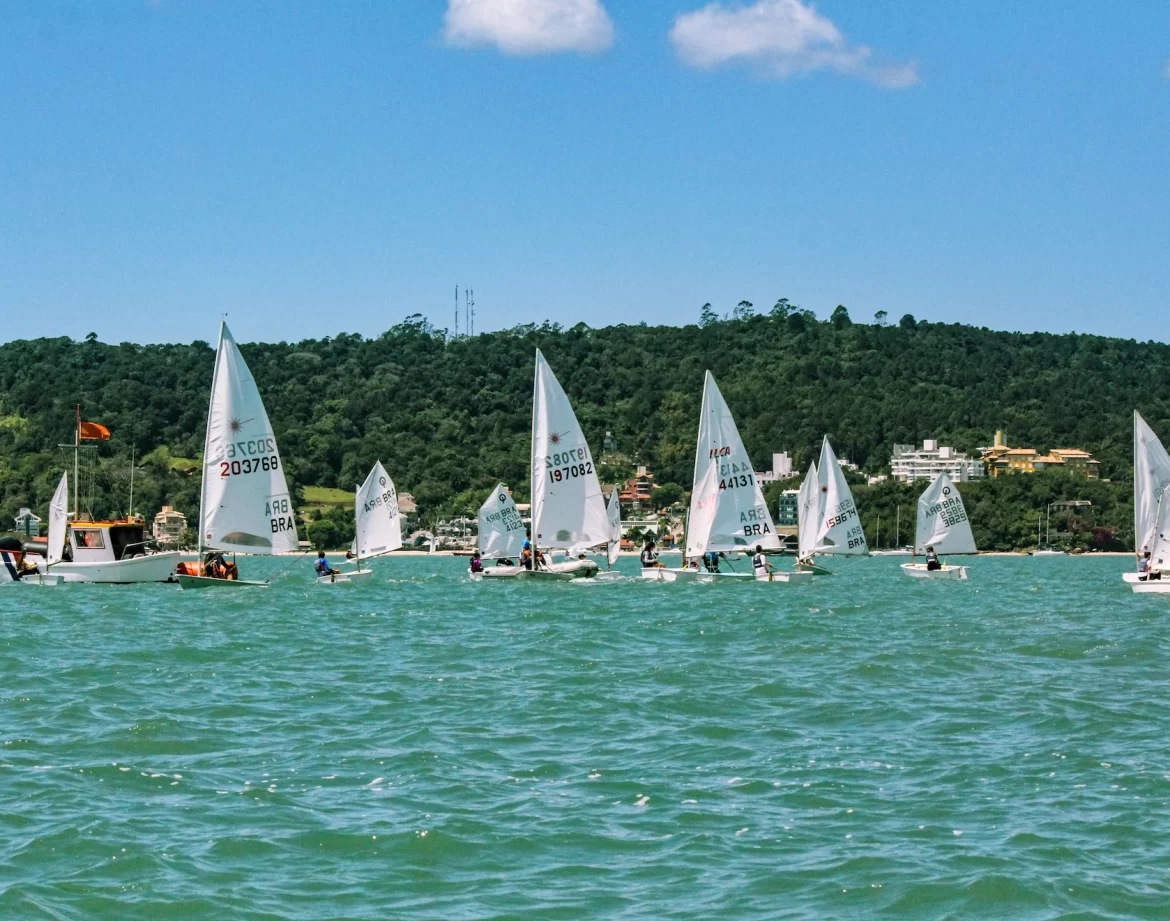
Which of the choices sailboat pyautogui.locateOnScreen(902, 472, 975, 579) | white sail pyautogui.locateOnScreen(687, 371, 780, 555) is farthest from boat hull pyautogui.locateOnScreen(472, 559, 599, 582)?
sailboat pyautogui.locateOnScreen(902, 472, 975, 579)

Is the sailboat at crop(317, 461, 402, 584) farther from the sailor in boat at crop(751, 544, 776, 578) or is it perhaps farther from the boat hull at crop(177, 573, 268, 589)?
the sailor in boat at crop(751, 544, 776, 578)

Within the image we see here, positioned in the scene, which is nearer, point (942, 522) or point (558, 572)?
point (558, 572)

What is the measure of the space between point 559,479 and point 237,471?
9016 mm

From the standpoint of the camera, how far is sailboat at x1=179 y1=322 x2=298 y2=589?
39.2 metres

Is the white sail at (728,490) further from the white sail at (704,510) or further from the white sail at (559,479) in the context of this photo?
the white sail at (559,479)

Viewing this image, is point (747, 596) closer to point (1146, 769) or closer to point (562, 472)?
point (562, 472)

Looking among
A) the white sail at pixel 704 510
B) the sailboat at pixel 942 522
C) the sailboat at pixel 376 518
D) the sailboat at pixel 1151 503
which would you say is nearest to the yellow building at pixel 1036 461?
the sailboat at pixel 942 522

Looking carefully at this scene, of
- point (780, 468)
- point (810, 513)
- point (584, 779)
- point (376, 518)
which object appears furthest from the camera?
point (780, 468)

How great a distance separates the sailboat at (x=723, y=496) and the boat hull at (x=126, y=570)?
14.4 meters

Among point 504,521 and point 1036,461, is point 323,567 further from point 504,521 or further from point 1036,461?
point 1036,461

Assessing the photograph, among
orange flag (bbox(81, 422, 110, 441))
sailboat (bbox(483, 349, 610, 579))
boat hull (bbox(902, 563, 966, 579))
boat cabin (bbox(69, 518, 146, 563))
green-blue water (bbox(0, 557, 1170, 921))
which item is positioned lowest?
green-blue water (bbox(0, 557, 1170, 921))

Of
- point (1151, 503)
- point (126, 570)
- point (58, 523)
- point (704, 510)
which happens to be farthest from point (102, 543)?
point (1151, 503)

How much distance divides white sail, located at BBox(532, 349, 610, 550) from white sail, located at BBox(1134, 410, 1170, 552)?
14.3 m

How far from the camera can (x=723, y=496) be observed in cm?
4450
